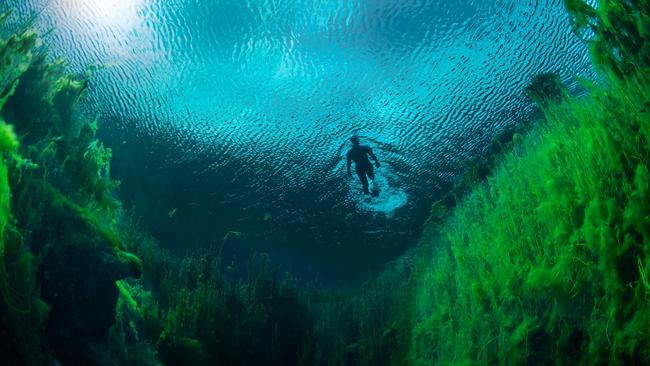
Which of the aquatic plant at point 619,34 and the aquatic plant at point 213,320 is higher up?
the aquatic plant at point 619,34

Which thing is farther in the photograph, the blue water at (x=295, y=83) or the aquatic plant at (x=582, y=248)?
the blue water at (x=295, y=83)

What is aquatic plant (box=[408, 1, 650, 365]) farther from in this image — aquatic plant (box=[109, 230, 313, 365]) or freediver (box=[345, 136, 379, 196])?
freediver (box=[345, 136, 379, 196])

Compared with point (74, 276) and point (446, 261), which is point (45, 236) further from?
point (446, 261)

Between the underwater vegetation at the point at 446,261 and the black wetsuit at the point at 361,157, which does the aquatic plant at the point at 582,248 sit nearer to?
the underwater vegetation at the point at 446,261

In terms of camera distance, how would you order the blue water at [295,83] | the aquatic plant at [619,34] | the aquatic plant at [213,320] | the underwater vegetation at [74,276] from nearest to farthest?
the underwater vegetation at [74,276] < the aquatic plant at [619,34] < the aquatic plant at [213,320] < the blue water at [295,83]

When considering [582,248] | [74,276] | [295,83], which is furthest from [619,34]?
[295,83]

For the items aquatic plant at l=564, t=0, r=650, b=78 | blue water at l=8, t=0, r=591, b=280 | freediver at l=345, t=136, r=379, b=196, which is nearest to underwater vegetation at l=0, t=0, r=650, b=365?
aquatic plant at l=564, t=0, r=650, b=78

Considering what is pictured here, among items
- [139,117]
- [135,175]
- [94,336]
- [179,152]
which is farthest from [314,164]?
[94,336]

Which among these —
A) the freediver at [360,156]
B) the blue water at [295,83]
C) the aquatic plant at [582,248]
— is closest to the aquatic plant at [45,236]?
the blue water at [295,83]
